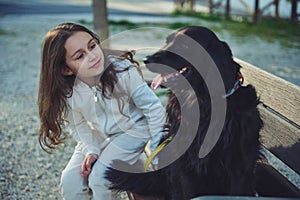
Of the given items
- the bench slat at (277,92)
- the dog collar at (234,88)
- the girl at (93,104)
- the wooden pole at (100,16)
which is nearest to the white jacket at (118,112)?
the girl at (93,104)

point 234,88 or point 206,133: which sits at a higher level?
point 234,88

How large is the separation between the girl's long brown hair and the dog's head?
232mm

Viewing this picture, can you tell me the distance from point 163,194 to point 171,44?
2.87 feet

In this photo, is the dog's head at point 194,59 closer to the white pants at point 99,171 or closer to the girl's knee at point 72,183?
the white pants at point 99,171

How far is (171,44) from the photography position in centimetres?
263

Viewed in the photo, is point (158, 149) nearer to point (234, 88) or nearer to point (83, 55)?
point (234, 88)

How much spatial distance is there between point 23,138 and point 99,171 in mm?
2426

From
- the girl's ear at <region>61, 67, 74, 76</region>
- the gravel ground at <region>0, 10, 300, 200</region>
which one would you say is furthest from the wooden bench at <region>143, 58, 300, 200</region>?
the gravel ground at <region>0, 10, 300, 200</region>

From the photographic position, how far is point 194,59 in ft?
8.05

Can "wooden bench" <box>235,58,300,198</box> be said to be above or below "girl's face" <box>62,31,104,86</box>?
below

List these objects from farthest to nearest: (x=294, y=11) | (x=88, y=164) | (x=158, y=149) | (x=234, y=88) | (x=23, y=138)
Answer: (x=294, y=11) → (x=23, y=138) → (x=88, y=164) → (x=158, y=149) → (x=234, y=88)

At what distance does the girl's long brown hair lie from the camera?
2332mm

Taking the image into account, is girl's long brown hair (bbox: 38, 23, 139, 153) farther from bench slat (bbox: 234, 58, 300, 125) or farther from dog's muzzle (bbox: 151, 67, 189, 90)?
bench slat (bbox: 234, 58, 300, 125)

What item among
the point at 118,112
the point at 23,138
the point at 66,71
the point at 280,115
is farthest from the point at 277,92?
the point at 23,138
